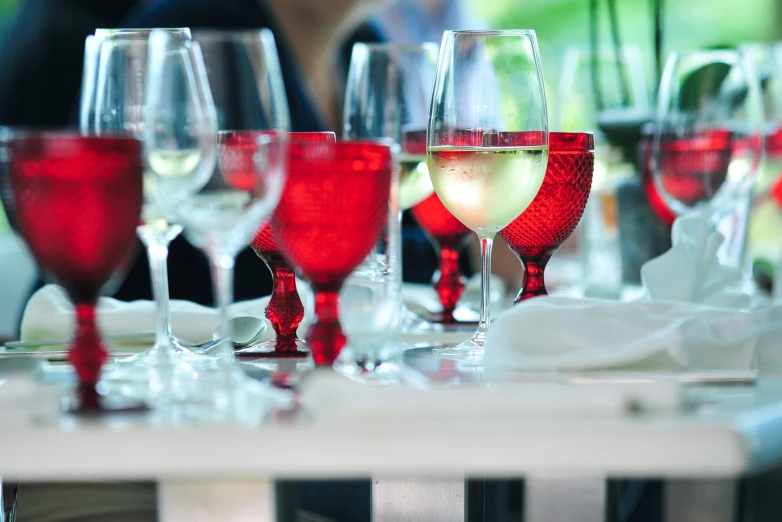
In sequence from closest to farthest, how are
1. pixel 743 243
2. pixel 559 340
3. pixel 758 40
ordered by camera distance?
pixel 559 340, pixel 743 243, pixel 758 40

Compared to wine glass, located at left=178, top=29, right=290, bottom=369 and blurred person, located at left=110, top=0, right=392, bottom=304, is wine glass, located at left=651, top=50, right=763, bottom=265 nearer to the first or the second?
wine glass, located at left=178, top=29, right=290, bottom=369

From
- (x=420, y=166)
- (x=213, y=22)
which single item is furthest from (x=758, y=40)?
(x=420, y=166)

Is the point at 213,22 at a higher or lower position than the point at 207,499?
higher

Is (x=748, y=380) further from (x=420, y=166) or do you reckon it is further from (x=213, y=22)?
(x=213, y=22)

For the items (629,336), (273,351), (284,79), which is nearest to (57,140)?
(273,351)

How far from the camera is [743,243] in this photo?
1.36m

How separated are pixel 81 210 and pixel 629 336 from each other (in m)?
0.37

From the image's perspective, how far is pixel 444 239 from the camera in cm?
101

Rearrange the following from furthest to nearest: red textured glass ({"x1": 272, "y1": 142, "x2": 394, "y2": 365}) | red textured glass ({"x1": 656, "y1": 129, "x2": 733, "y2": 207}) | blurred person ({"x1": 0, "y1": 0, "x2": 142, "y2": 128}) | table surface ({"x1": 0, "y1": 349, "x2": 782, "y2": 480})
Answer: blurred person ({"x1": 0, "y1": 0, "x2": 142, "y2": 128}) → red textured glass ({"x1": 656, "y1": 129, "x2": 733, "y2": 207}) → red textured glass ({"x1": 272, "y1": 142, "x2": 394, "y2": 365}) → table surface ({"x1": 0, "y1": 349, "x2": 782, "y2": 480})

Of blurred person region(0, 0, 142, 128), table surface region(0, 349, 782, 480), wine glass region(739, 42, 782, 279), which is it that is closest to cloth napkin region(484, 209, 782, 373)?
table surface region(0, 349, 782, 480)

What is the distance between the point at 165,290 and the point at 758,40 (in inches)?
154

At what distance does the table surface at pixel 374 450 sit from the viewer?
20.0 inches

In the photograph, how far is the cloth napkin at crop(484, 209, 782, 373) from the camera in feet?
2.22

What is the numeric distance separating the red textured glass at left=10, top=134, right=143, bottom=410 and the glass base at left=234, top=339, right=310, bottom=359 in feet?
0.56
